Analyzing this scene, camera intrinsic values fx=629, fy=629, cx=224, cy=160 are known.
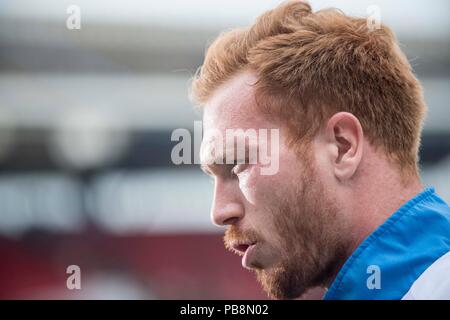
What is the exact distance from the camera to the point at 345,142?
3.91ft

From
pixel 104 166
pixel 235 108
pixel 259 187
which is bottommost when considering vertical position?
pixel 259 187

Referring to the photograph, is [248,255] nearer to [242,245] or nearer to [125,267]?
[242,245]

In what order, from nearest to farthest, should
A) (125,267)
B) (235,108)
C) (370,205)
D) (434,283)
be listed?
(434,283)
(370,205)
(235,108)
(125,267)

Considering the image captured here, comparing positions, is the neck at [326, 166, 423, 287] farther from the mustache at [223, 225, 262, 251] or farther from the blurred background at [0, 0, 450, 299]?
the blurred background at [0, 0, 450, 299]

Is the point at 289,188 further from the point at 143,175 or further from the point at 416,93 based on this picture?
the point at 143,175

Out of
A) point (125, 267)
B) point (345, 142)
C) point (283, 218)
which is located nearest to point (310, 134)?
point (345, 142)

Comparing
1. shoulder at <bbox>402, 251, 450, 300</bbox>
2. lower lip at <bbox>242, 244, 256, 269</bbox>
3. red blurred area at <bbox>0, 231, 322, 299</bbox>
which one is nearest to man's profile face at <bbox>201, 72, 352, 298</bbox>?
lower lip at <bbox>242, 244, 256, 269</bbox>

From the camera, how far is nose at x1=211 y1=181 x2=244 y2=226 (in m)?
1.24

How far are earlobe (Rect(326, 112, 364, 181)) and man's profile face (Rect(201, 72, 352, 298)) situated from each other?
0.04 m

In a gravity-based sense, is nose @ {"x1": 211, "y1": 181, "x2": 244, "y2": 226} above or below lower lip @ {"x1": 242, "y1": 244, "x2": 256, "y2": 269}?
above

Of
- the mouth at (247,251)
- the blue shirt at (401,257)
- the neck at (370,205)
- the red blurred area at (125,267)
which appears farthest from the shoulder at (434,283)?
the red blurred area at (125,267)

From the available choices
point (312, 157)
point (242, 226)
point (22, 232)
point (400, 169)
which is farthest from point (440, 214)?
point (22, 232)

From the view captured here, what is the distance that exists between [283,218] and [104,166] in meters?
3.82

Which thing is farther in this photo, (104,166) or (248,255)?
(104,166)
